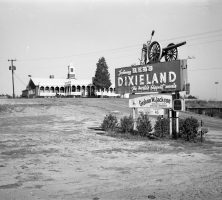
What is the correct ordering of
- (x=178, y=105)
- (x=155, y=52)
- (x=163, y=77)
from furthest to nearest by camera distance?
(x=155, y=52) < (x=163, y=77) < (x=178, y=105)

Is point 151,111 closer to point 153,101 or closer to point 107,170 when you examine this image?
point 153,101

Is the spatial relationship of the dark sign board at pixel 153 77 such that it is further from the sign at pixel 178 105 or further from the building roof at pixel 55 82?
the building roof at pixel 55 82

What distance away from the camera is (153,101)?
61.4 feet

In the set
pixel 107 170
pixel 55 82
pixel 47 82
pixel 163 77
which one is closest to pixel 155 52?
pixel 163 77

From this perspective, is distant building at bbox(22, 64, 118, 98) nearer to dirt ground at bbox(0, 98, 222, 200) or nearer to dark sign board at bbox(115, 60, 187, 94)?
dark sign board at bbox(115, 60, 187, 94)

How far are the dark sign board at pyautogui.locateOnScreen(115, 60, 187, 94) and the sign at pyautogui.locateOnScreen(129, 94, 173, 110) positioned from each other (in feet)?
1.44

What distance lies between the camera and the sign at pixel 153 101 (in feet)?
57.7

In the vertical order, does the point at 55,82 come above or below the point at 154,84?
above

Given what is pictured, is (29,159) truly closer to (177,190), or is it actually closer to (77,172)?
(77,172)

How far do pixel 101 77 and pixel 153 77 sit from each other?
48.5 meters

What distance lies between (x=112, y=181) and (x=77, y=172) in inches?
62.7

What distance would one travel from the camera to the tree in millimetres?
66625

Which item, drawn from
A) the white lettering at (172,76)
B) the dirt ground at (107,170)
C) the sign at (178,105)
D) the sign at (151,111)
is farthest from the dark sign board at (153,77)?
the dirt ground at (107,170)

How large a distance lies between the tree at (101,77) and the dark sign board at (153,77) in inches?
1769
